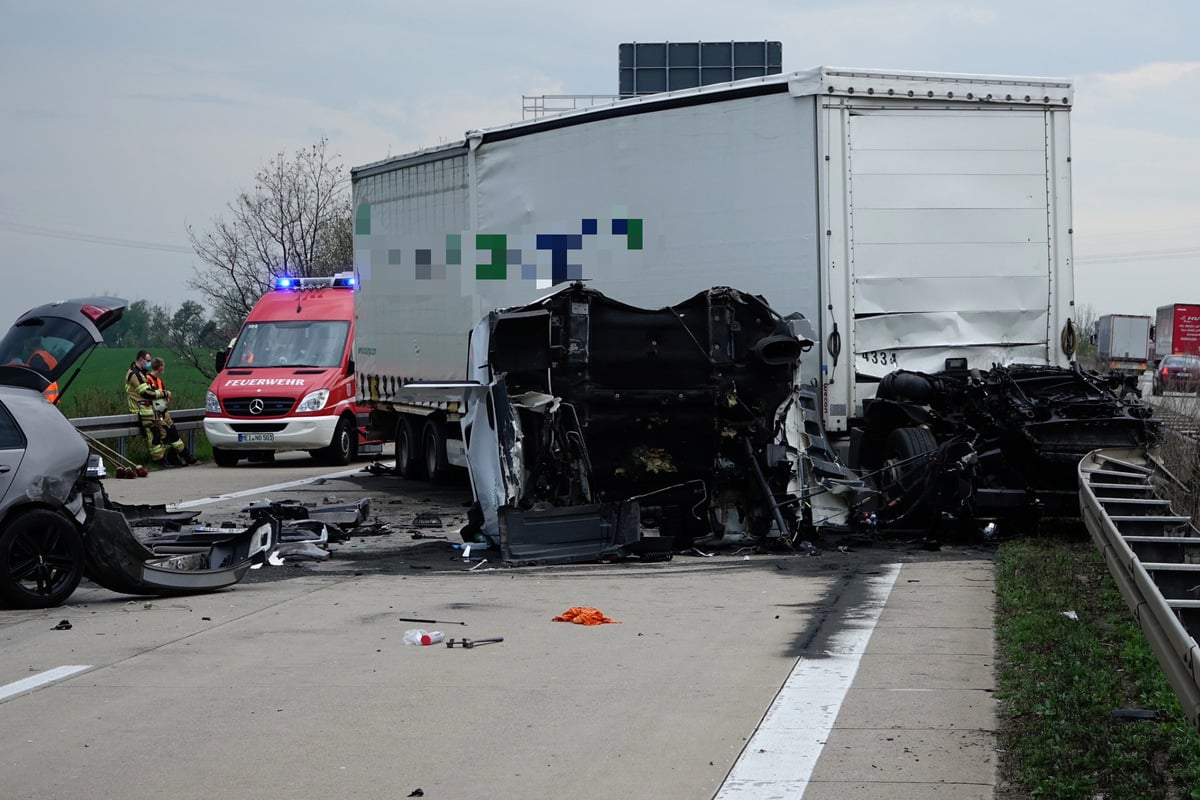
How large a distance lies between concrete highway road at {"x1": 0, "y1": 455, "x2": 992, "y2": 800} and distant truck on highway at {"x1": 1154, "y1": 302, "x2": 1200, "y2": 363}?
54.1 meters

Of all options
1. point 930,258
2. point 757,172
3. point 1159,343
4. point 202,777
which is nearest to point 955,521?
point 930,258

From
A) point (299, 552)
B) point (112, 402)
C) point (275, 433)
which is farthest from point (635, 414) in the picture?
point (112, 402)

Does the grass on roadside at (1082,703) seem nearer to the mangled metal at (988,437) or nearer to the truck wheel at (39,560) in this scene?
the mangled metal at (988,437)

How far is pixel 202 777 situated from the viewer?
18.1 ft

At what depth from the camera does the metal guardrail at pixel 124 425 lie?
22922 millimetres

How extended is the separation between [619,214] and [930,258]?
115 inches

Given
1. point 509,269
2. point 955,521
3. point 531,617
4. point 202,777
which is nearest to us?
point 202,777

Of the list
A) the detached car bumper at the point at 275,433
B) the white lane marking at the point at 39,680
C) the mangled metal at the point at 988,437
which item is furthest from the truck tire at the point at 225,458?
the white lane marking at the point at 39,680

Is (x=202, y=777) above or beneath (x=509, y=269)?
beneath

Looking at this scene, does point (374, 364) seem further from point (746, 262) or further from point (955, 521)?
point (955, 521)

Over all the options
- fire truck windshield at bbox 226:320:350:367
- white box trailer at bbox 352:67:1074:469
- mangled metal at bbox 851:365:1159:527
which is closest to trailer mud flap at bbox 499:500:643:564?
white box trailer at bbox 352:67:1074:469

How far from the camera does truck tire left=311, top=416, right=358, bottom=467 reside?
24.2m

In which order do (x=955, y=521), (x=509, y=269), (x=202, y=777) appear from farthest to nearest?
(x=509, y=269)
(x=955, y=521)
(x=202, y=777)

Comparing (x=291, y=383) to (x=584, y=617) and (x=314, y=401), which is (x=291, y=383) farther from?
(x=584, y=617)
